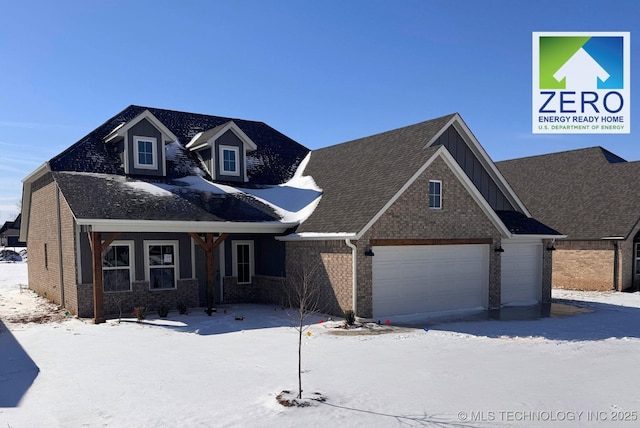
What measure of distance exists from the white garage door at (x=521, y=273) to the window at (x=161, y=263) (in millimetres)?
12357

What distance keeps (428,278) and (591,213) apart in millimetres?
14189

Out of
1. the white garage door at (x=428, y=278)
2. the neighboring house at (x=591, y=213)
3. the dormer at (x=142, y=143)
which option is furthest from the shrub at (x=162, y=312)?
the neighboring house at (x=591, y=213)

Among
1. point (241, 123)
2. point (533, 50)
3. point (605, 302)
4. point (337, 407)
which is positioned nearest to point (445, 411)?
point (337, 407)

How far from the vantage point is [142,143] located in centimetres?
1795

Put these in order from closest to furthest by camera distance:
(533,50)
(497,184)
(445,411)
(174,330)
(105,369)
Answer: (445,411) < (105,369) < (174,330) < (533,50) < (497,184)

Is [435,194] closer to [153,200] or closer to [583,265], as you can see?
[153,200]

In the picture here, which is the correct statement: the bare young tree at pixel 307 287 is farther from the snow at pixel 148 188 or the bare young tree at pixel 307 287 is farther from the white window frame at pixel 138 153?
the white window frame at pixel 138 153

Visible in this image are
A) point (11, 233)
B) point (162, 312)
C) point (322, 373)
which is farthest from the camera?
point (11, 233)

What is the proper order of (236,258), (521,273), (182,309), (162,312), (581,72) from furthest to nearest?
(521,273) → (236,258) → (581,72) → (182,309) → (162,312)

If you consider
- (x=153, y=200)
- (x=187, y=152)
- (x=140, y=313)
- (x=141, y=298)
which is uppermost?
(x=187, y=152)

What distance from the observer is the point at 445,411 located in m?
6.73

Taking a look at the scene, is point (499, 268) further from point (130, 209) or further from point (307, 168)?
point (130, 209)

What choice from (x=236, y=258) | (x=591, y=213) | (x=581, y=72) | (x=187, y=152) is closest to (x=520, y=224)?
(x=581, y=72)

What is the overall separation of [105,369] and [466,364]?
717 centimetres
